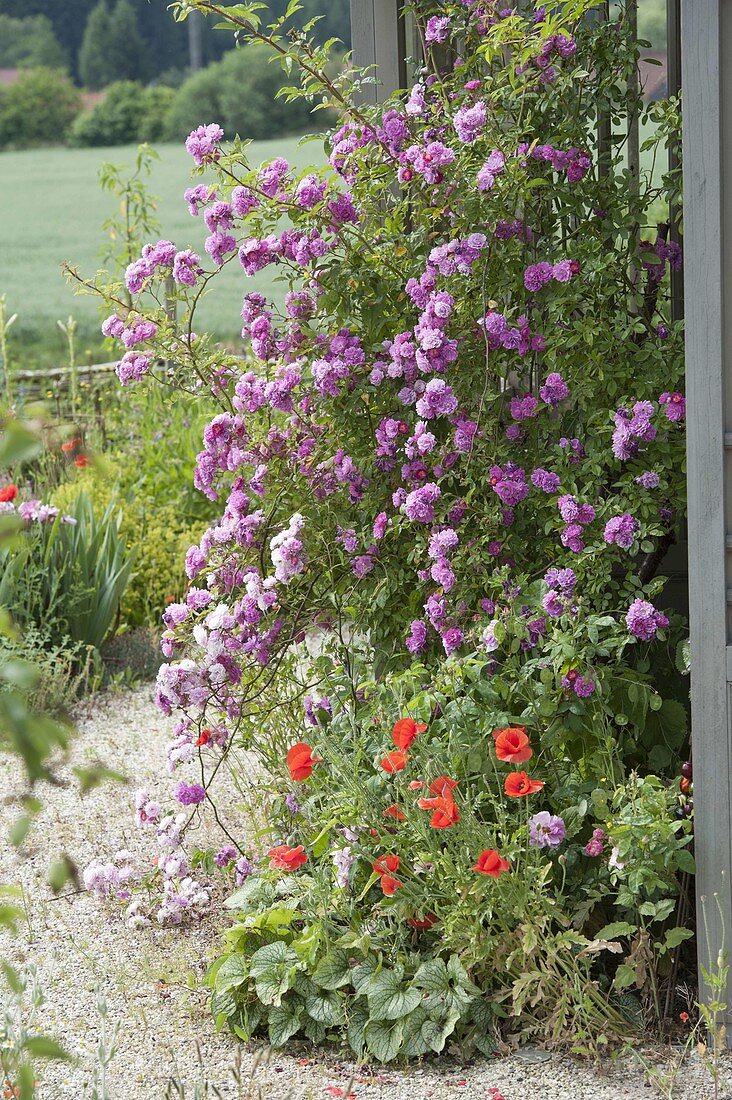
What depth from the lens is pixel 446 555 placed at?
8.69 ft

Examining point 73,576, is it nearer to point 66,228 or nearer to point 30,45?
point 66,228


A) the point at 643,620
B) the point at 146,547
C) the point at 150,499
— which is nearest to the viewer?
the point at 643,620

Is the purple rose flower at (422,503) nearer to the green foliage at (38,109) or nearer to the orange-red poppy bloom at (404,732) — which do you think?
the orange-red poppy bloom at (404,732)

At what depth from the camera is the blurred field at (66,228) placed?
16.4 metres

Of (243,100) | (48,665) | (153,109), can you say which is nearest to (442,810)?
(48,665)

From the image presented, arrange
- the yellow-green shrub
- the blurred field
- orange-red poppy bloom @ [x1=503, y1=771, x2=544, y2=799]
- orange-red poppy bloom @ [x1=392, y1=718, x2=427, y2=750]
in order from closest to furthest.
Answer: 1. orange-red poppy bloom @ [x1=503, y1=771, x2=544, y2=799]
2. orange-red poppy bloom @ [x1=392, y1=718, x2=427, y2=750]
3. the yellow-green shrub
4. the blurred field

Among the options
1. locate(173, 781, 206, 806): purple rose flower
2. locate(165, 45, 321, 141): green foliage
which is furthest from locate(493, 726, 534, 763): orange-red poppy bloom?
locate(165, 45, 321, 141): green foliage

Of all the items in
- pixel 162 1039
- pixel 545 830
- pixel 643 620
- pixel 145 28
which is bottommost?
pixel 162 1039

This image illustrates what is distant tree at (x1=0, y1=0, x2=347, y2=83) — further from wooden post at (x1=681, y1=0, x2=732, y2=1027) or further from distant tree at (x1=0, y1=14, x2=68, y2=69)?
wooden post at (x1=681, y1=0, x2=732, y2=1027)

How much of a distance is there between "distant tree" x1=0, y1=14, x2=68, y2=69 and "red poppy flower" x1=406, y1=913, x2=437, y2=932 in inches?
734

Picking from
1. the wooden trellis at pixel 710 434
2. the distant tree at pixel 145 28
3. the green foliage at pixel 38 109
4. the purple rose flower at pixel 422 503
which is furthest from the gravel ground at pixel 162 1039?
the green foliage at pixel 38 109

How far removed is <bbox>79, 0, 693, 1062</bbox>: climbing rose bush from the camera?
7.47ft

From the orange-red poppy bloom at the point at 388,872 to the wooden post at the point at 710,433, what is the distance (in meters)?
0.56

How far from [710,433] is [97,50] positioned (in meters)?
18.4
